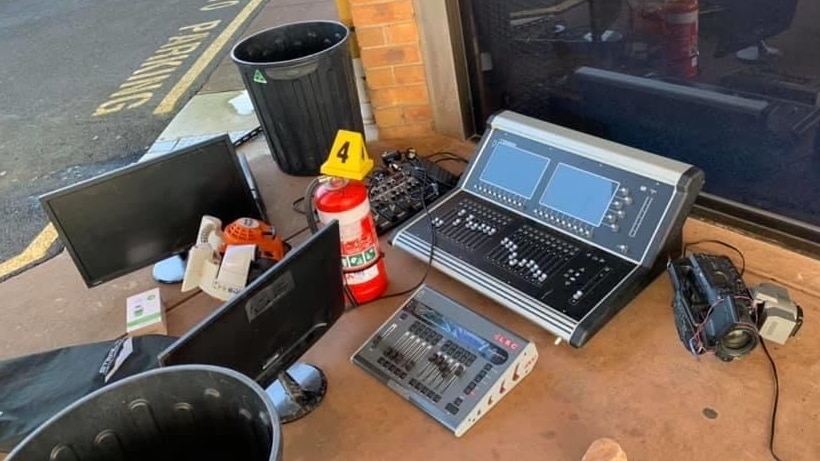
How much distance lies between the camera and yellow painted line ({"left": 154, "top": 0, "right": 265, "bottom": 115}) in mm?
3262

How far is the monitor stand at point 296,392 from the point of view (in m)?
1.12

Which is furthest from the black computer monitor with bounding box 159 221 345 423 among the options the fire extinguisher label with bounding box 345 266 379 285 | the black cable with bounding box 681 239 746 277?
the black cable with bounding box 681 239 746 277

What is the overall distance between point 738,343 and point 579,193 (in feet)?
1.38

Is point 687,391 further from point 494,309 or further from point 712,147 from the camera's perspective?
point 712,147

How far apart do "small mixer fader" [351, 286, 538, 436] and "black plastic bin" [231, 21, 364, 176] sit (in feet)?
2.30

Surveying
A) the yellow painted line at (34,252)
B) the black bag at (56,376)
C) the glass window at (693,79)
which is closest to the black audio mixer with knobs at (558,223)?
the glass window at (693,79)

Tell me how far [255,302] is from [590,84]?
3.26ft

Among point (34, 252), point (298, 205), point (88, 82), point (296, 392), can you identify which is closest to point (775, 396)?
point (296, 392)

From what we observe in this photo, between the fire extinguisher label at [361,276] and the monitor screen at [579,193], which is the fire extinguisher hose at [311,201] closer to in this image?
the fire extinguisher label at [361,276]

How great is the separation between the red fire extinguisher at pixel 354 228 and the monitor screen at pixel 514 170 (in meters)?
0.35

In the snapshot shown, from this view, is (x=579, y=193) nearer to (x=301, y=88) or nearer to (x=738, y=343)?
(x=738, y=343)

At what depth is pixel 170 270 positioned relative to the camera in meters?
1.53

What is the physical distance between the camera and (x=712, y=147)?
1406mm

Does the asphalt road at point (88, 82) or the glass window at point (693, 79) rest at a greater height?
the glass window at point (693, 79)
